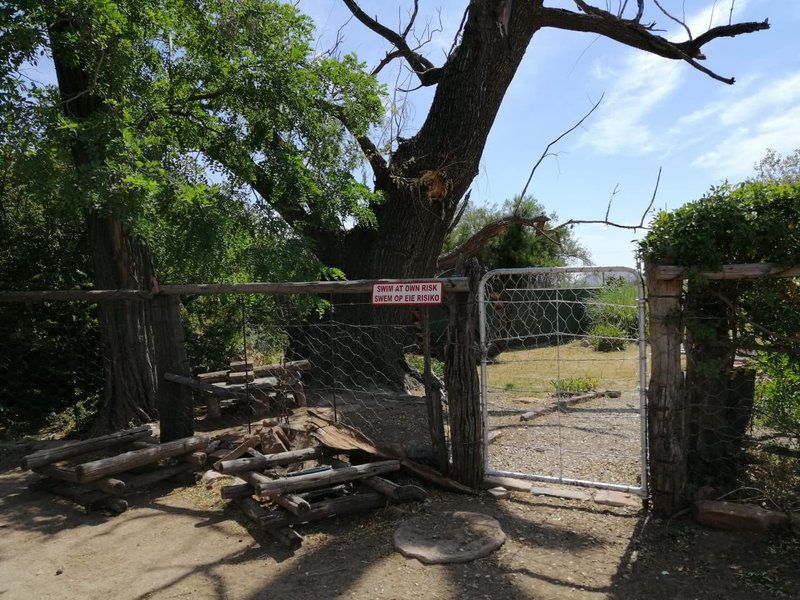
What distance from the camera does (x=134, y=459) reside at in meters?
5.60

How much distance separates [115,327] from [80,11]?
3.94m

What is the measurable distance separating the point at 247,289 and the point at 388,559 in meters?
3.08

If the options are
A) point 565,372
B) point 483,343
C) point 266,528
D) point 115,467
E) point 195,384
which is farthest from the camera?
point 565,372

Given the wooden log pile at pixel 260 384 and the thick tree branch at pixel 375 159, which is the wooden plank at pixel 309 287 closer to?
the wooden log pile at pixel 260 384

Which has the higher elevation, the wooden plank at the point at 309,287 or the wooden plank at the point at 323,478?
Result: the wooden plank at the point at 309,287

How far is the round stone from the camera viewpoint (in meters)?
3.99

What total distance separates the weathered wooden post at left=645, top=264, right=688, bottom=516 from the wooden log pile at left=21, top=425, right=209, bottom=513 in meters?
4.26

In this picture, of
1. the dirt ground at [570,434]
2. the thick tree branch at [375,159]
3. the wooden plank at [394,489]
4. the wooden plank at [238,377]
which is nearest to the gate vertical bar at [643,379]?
the dirt ground at [570,434]

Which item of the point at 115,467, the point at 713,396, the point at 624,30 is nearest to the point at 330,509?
the point at 115,467

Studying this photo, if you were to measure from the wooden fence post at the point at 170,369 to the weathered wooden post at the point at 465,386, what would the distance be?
10.3ft

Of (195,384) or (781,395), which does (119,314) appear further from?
(781,395)

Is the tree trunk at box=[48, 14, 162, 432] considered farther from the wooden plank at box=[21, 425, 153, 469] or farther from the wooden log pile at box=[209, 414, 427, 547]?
the wooden log pile at box=[209, 414, 427, 547]

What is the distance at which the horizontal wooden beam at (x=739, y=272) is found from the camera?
13.1 ft

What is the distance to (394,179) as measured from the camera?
9.70 meters
